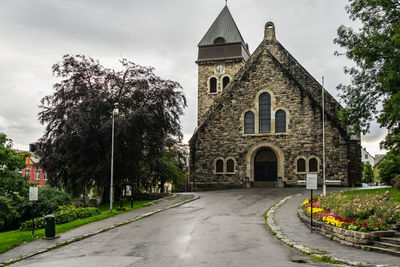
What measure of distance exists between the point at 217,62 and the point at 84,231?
110 feet

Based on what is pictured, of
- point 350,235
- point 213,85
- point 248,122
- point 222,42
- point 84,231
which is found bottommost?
point 84,231

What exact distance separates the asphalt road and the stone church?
15.1 m

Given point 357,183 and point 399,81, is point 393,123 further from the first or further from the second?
point 357,183

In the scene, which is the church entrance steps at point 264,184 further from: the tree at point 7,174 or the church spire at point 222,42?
the tree at point 7,174

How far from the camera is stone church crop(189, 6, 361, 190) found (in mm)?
33906

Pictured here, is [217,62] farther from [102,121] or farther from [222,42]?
[102,121]

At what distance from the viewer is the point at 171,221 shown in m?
18.5

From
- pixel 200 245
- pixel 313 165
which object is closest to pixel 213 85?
pixel 313 165

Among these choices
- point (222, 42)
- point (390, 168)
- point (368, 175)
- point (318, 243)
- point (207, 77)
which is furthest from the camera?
point (368, 175)

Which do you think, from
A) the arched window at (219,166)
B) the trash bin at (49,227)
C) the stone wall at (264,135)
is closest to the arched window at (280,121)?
the stone wall at (264,135)

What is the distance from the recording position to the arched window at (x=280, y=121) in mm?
35625

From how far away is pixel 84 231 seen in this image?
17.5 metres

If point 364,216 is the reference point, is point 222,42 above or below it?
above

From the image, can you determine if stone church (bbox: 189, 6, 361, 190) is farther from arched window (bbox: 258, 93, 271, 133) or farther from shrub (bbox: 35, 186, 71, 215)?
shrub (bbox: 35, 186, 71, 215)
